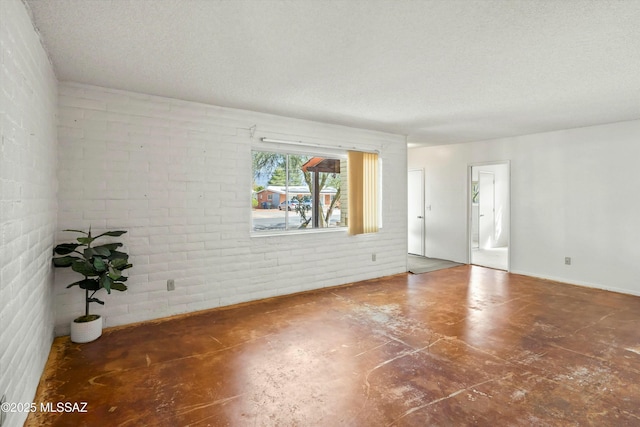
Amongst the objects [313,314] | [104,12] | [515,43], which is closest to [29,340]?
[104,12]

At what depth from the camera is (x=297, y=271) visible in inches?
189

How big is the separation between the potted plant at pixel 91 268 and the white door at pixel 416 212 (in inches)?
240

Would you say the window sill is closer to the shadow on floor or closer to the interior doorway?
the shadow on floor

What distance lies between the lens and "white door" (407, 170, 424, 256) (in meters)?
7.61

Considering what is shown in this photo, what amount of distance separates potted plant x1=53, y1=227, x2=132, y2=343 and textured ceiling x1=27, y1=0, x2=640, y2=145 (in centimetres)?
159

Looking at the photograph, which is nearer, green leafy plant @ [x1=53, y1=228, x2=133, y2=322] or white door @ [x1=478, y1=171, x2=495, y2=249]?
green leafy plant @ [x1=53, y1=228, x2=133, y2=322]

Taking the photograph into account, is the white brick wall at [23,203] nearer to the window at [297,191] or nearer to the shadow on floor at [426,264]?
the window at [297,191]

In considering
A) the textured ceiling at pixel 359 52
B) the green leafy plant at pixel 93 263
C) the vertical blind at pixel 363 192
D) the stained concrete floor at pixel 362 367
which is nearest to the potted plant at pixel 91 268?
the green leafy plant at pixel 93 263

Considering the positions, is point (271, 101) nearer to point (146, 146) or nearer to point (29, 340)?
point (146, 146)

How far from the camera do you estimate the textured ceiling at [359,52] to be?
2.00 m

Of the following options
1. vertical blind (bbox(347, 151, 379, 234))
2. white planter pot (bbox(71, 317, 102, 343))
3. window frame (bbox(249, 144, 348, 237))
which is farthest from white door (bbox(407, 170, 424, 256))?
white planter pot (bbox(71, 317, 102, 343))

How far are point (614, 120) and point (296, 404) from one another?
5.62m

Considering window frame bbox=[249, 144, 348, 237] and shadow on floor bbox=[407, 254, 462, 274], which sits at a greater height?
window frame bbox=[249, 144, 348, 237]

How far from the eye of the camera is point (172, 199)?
380cm
